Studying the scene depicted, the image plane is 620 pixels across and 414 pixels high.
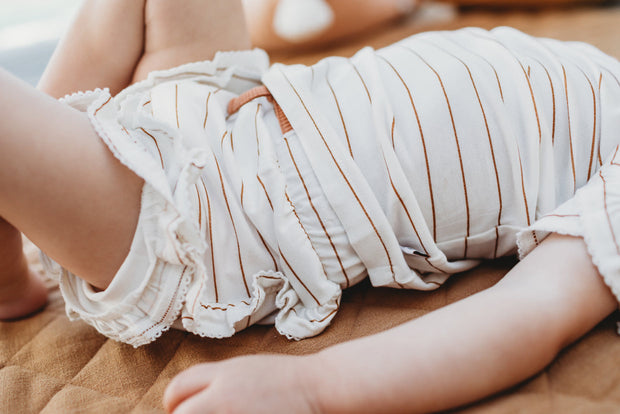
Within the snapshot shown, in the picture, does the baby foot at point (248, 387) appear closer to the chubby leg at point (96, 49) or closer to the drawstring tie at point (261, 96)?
the drawstring tie at point (261, 96)

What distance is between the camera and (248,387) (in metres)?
0.43

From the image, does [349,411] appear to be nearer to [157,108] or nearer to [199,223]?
[199,223]

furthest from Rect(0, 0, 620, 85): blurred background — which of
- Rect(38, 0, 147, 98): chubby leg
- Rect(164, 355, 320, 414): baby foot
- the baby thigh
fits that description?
Rect(164, 355, 320, 414): baby foot

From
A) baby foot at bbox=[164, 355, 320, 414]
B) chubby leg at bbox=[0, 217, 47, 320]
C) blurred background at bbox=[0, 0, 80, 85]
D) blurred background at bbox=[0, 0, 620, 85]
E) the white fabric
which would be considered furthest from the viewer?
blurred background at bbox=[0, 0, 80, 85]

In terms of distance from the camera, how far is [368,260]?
57 centimetres

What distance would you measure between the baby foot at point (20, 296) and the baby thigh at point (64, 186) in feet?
0.60

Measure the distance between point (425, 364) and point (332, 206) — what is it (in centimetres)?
19

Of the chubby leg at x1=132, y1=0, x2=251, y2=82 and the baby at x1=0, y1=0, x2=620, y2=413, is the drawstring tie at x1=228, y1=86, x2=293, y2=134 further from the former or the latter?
the chubby leg at x1=132, y1=0, x2=251, y2=82

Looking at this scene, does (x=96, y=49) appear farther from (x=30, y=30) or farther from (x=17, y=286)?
(x=30, y=30)

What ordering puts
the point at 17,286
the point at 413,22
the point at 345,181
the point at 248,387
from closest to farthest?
the point at 248,387 → the point at 345,181 → the point at 17,286 → the point at 413,22

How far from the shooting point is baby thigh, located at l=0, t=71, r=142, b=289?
18.6 inches

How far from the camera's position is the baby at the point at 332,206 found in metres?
0.45

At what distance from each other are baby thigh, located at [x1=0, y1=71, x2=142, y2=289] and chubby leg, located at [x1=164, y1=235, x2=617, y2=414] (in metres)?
0.16

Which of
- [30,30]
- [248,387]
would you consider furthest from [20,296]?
[30,30]
